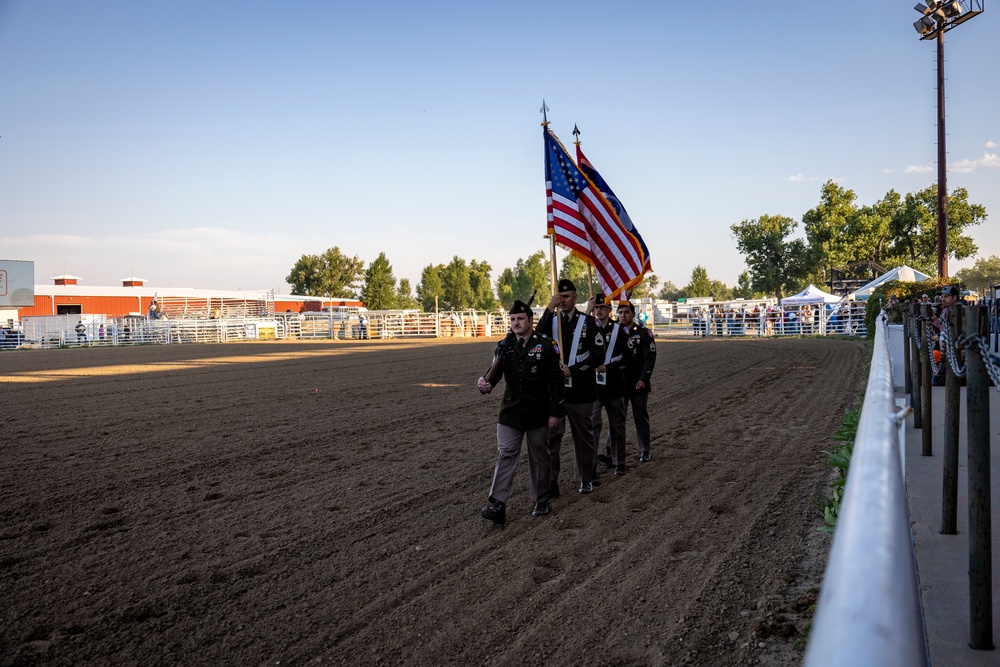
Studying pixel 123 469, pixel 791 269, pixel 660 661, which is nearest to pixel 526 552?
pixel 660 661

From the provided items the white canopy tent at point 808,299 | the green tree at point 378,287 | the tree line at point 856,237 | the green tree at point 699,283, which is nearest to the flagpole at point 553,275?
the white canopy tent at point 808,299

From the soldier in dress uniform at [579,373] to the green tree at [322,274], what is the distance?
8966cm

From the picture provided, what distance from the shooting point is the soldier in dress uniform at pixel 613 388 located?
752cm

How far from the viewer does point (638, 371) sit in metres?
8.45

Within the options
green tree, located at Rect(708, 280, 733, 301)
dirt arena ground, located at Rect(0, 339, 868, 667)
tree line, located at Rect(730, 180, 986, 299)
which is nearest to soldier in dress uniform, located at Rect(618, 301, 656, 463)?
dirt arena ground, located at Rect(0, 339, 868, 667)

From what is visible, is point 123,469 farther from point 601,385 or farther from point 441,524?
point 601,385

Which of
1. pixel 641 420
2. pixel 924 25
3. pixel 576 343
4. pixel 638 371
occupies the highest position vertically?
pixel 924 25

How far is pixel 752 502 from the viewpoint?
6.18m

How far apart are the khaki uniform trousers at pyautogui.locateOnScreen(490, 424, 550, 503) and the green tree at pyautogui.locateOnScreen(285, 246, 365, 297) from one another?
90389 millimetres

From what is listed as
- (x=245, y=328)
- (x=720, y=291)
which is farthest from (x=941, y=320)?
(x=720, y=291)

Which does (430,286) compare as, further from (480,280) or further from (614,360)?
(614,360)

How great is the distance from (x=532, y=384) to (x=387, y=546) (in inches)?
70.3

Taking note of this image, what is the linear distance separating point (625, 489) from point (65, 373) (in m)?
18.0

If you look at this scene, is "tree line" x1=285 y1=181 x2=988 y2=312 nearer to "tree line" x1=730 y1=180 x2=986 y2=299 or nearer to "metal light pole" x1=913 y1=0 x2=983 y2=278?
"tree line" x1=730 y1=180 x2=986 y2=299
